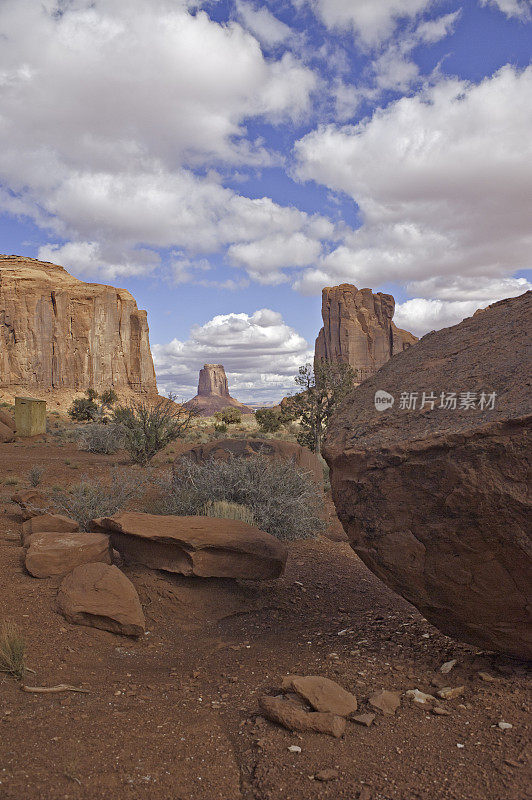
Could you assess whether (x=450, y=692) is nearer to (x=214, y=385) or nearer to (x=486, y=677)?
(x=486, y=677)

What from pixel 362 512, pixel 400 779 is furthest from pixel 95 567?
pixel 400 779

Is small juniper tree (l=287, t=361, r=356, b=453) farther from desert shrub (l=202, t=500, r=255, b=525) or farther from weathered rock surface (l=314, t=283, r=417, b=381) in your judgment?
weathered rock surface (l=314, t=283, r=417, b=381)

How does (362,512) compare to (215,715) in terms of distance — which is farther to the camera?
(362,512)

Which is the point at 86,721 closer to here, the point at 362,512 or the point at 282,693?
the point at 282,693

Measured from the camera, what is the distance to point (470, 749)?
9.34 ft

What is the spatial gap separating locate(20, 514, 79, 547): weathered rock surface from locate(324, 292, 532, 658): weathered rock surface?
3868mm

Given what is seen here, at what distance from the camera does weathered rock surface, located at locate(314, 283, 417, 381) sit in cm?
10319

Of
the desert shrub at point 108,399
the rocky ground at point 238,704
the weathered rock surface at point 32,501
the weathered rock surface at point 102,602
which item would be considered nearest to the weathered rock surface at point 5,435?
the weathered rock surface at point 32,501

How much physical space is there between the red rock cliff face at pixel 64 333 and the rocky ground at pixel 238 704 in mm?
65224

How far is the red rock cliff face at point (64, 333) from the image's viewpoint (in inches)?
2608

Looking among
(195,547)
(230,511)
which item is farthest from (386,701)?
(230,511)

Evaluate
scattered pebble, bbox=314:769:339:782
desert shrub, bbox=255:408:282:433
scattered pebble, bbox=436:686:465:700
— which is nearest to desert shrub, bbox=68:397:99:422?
desert shrub, bbox=255:408:282:433

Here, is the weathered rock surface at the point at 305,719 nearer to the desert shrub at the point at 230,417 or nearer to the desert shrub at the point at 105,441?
the desert shrub at the point at 105,441

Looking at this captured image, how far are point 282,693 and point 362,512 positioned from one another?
1349mm
